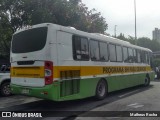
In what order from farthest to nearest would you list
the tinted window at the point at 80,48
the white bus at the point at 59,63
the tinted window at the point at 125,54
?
the tinted window at the point at 125,54, the tinted window at the point at 80,48, the white bus at the point at 59,63

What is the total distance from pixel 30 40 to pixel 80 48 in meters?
1.96

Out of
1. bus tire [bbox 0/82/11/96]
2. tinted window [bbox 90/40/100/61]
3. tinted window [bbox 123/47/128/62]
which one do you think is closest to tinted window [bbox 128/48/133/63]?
tinted window [bbox 123/47/128/62]

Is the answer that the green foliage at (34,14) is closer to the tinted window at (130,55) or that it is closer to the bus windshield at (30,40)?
the tinted window at (130,55)

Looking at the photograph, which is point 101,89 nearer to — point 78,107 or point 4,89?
point 78,107

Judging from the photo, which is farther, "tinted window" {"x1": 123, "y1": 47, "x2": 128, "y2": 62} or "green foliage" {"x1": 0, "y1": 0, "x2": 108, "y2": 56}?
"green foliage" {"x1": 0, "y1": 0, "x2": 108, "y2": 56}

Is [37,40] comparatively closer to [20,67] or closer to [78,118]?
[20,67]

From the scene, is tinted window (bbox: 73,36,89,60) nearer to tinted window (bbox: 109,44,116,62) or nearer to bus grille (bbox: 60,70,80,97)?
bus grille (bbox: 60,70,80,97)

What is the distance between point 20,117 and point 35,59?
2.06 meters

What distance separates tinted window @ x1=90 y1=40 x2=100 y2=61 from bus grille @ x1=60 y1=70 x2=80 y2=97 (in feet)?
4.89

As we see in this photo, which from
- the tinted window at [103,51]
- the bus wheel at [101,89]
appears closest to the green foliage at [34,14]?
the tinted window at [103,51]

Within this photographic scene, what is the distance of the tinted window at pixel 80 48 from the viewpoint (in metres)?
9.70

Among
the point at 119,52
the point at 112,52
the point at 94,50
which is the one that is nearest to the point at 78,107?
the point at 94,50

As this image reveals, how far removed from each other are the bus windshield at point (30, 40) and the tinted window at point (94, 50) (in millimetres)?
2602

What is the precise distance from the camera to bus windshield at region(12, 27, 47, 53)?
29.5 feet
